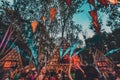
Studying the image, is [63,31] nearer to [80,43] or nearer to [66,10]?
[66,10]

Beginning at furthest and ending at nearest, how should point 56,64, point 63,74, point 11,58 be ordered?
point 63,74 → point 56,64 → point 11,58

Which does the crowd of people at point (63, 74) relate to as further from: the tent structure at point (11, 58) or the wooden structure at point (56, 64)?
the tent structure at point (11, 58)

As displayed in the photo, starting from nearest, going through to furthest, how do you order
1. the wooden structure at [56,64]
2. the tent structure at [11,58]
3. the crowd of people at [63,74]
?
1. the crowd of people at [63,74]
2. the tent structure at [11,58]
3. the wooden structure at [56,64]

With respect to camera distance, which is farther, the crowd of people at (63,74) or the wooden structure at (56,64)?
the wooden structure at (56,64)

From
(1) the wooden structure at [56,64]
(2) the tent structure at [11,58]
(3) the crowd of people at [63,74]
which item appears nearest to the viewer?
(3) the crowd of people at [63,74]

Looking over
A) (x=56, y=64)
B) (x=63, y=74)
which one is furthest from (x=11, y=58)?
(x=63, y=74)

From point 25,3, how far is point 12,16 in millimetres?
2114

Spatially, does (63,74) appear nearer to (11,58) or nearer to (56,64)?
(56,64)

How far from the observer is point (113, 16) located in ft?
121

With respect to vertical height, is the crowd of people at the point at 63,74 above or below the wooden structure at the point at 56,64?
below

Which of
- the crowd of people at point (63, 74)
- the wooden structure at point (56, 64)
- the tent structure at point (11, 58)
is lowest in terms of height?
the crowd of people at point (63, 74)

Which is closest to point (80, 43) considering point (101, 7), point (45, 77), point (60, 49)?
point (101, 7)

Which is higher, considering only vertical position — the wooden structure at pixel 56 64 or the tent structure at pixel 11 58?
the tent structure at pixel 11 58

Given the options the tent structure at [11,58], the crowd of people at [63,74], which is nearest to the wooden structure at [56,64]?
the crowd of people at [63,74]
